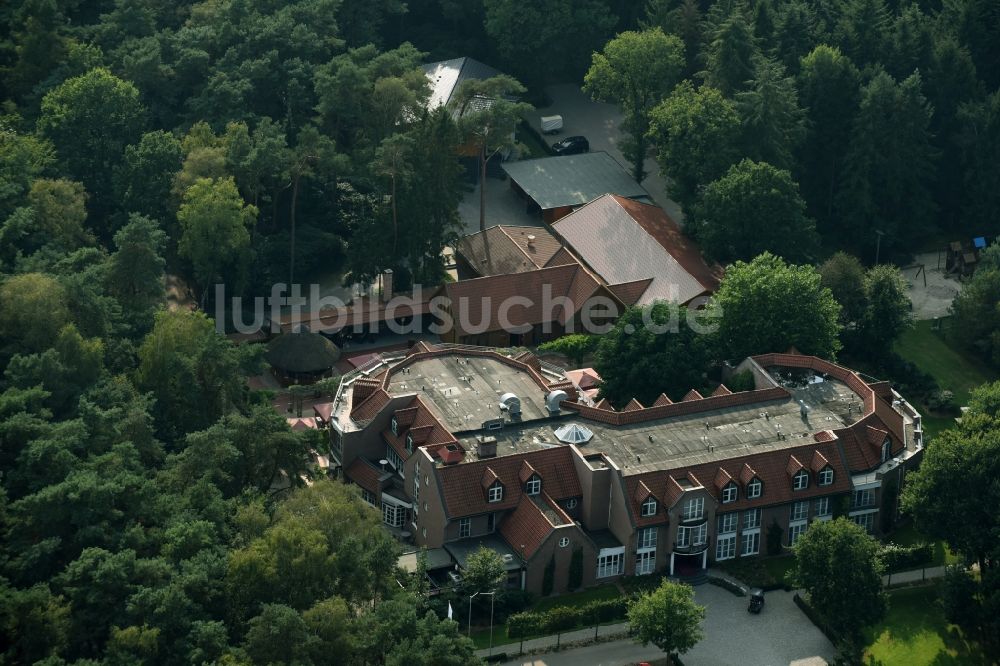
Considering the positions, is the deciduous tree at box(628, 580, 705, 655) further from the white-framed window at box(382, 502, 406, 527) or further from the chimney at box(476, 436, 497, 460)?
the white-framed window at box(382, 502, 406, 527)

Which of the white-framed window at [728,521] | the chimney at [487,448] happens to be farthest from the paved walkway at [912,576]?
the chimney at [487,448]

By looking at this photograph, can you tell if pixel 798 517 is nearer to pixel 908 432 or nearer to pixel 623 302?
pixel 908 432

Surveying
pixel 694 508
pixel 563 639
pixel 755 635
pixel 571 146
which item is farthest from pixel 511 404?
pixel 571 146

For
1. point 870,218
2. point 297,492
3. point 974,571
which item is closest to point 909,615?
point 974,571

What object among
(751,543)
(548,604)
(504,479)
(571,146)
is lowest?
(548,604)

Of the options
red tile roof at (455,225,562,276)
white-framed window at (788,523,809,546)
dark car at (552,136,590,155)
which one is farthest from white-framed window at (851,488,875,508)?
dark car at (552,136,590,155)

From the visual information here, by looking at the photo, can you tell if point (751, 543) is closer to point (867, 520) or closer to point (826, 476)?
point (826, 476)
